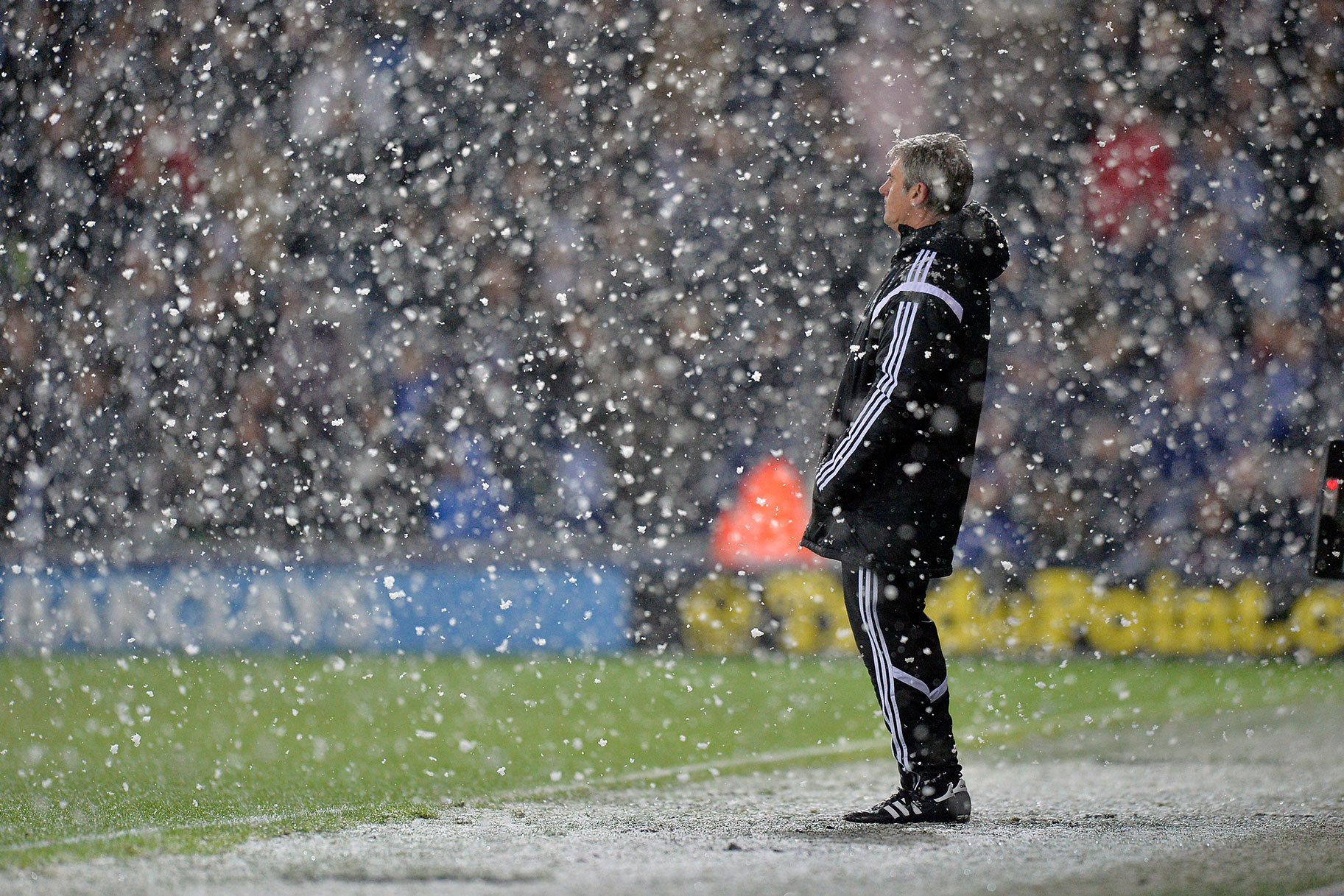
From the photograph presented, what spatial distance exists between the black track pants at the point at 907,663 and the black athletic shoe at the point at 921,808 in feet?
0.12

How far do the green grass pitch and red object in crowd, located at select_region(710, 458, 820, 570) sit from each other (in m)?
1.91

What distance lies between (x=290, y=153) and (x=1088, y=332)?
827 cm

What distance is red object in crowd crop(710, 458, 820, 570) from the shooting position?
9.87m

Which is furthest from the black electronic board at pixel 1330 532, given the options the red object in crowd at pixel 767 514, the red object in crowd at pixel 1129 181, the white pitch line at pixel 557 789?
the red object in crowd at pixel 1129 181

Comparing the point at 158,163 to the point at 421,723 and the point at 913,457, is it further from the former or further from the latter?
the point at 913,457

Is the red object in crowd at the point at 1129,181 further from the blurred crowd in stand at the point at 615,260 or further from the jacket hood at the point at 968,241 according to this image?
the jacket hood at the point at 968,241

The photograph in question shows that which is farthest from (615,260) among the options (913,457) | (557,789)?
(913,457)

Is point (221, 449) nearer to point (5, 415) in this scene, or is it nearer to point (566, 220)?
point (5, 415)

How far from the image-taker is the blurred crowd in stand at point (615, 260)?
10.6 m

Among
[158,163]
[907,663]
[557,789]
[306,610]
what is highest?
[158,163]

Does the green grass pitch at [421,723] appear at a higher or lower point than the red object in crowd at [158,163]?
lower

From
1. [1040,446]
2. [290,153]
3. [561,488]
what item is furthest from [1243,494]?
[290,153]

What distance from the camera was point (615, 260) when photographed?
1334 cm

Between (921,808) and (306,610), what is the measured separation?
5624 millimetres
